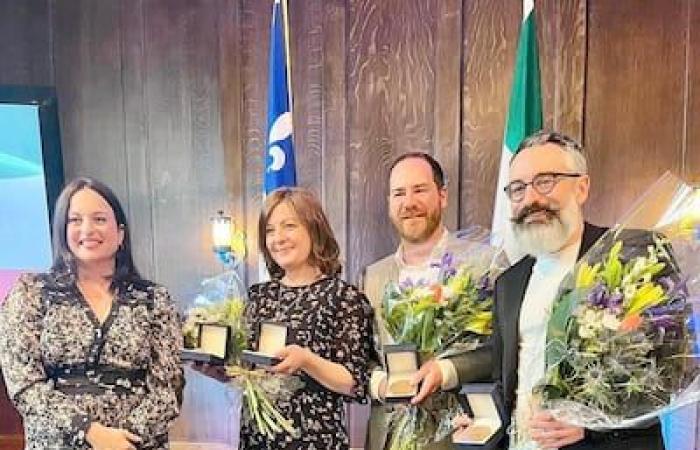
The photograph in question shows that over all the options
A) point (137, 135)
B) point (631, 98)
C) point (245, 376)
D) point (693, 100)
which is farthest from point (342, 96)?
point (245, 376)

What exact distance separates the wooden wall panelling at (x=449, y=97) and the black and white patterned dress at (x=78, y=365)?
71.3 inches

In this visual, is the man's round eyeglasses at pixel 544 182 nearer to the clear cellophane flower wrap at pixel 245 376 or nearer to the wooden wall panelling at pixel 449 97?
the clear cellophane flower wrap at pixel 245 376

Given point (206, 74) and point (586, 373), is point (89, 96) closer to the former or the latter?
point (206, 74)

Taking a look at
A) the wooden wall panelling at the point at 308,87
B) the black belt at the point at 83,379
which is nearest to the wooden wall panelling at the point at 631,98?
the wooden wall panelling at the point at 308,87

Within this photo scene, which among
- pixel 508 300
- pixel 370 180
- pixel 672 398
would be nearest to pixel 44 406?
pixel 508 300

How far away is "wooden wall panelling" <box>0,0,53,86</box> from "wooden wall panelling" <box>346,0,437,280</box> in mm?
1611

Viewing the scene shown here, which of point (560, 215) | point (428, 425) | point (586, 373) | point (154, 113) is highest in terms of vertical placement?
point (154, 113)

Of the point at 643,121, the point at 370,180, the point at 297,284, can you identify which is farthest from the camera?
the point at 370,180

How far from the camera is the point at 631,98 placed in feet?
10.9

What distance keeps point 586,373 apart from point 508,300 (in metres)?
0.36

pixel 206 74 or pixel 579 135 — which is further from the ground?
pixel 206 74

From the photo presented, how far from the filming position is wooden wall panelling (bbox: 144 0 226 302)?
388 cm

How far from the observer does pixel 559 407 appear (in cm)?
161

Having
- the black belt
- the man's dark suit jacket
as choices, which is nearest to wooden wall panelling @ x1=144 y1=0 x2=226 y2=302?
the black belt
